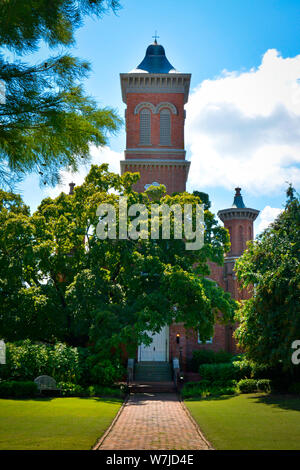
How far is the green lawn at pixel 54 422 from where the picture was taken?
349 inches

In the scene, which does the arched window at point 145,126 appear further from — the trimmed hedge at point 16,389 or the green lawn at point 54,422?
A: the green lawn at point 54,422

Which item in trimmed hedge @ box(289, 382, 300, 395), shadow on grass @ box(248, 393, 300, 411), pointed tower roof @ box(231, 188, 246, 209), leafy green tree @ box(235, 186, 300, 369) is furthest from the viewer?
pointed tower roof @ box(231, 188, 246, 209)

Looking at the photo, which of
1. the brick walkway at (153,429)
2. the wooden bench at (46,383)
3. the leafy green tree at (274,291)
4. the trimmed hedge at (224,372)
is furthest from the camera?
the trimmed hedge at (224,372)

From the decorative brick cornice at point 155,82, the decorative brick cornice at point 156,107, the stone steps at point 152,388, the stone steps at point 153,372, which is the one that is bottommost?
the stone steps at point 152,388

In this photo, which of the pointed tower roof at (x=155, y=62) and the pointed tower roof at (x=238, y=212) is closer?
the pointed tower roof at (x=155, y=62)

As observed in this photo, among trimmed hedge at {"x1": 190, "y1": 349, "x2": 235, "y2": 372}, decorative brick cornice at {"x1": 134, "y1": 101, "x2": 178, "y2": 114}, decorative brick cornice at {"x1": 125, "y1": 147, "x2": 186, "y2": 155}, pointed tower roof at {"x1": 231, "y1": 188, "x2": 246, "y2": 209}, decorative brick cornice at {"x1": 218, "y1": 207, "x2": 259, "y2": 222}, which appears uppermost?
decorative brick cornice at {"x1": 134, "y1": 101, "x2": 178, "y2": 114}

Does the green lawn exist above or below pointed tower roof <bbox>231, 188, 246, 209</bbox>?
below

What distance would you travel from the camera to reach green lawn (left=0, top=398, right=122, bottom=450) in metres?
8.88

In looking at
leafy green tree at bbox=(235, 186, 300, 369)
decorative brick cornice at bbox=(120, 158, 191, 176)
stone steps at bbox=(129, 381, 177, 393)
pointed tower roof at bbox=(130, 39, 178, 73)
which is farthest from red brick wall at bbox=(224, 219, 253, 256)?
leafy green tree at bbox=(235, 186, 300, 369)

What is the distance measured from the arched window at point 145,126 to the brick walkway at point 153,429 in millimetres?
22263

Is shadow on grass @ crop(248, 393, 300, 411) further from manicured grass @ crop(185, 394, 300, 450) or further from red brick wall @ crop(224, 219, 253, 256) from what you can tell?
red brick wall @ crop(224, 219, 253, 256)

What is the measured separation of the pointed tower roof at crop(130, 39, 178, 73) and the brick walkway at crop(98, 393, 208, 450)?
27.2m

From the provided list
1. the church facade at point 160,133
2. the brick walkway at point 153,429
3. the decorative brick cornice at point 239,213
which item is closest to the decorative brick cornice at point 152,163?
the church facade at point 160,133
